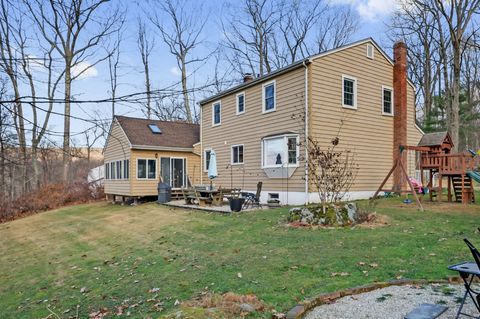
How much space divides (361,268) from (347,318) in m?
1.90

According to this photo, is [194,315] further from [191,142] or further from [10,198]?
[10,198]

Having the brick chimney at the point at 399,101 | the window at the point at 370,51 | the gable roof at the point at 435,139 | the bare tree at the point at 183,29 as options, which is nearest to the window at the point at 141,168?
the bare tree at the point at 183,29

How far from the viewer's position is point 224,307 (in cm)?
377

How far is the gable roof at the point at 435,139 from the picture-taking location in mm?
15968

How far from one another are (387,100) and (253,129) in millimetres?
6275

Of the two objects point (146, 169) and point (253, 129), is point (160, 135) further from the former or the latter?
point (253, 129)

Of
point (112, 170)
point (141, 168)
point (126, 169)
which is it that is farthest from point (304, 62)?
point (112, 170)

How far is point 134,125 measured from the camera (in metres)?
20.0

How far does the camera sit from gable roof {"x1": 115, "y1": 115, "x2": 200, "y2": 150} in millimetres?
18609

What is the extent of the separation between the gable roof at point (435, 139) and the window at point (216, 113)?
32.5 feet

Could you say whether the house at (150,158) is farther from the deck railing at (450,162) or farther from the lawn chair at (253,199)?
the deck railing at (450,162)

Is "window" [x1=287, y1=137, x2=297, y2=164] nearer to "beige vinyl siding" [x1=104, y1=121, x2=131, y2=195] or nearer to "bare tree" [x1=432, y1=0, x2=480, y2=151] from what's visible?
"beige vinyl siding" [x1=104, y1=121, x2=131, y2=195]

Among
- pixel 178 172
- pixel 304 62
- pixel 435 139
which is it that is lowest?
pixel 178 172

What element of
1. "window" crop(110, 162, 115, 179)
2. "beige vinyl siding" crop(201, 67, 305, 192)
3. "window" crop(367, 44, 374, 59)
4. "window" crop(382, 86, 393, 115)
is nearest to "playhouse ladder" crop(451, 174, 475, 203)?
"window" crop(382, 86, 393, 115)
